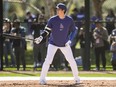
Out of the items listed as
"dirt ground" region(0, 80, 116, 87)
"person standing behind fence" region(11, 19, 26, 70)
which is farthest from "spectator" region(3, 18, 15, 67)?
"dirt ground" region(0, 80, 116, 87)

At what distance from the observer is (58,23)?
41.6ft

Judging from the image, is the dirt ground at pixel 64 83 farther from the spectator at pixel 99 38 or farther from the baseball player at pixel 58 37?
the spectator at pixel 99 38

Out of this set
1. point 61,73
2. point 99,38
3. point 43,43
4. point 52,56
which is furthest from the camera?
point 43,43

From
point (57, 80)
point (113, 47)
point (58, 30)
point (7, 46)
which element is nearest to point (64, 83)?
point (57, 80)

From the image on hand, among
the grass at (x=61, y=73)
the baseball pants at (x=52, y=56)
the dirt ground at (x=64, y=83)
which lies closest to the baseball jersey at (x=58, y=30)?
the baseball pants at (x=52, y=56)

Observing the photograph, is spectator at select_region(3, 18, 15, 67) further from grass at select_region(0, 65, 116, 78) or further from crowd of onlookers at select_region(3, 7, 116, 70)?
grass at select_region(0, 65, 116, 78)

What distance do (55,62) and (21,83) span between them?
16.4ft

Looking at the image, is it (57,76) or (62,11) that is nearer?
(62,11)

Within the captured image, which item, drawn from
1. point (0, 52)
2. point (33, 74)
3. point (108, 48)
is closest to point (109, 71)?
point (108, 48)

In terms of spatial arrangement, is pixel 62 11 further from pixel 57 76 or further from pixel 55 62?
pixel 55 62

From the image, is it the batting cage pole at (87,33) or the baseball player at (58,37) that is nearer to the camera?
the baseball player at (58,37)

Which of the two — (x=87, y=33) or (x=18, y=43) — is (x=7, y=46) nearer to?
(x=18, y=43)

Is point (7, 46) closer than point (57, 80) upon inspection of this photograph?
No

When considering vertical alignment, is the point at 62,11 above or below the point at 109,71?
above
